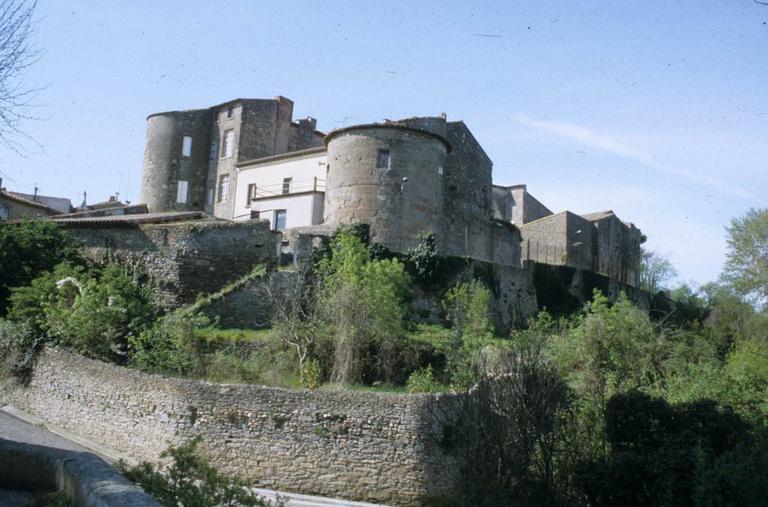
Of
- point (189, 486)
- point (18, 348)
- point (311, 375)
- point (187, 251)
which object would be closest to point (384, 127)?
point (187, 251)

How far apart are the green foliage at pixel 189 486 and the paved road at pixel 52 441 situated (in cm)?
577

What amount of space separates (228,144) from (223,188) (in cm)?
284

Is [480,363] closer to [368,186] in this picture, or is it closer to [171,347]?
[171,347]

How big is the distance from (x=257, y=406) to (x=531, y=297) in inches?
687

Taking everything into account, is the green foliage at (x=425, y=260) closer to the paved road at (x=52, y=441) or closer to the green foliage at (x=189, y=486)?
the paved road at (x=52, y=441)

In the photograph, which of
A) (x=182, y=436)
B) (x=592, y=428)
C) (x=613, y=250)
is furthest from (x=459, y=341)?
(x=613, y=250)

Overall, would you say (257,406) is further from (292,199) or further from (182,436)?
(292,199)

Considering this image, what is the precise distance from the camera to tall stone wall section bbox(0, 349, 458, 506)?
1817 centimetres

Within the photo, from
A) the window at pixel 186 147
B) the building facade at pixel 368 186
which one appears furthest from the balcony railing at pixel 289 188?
the window at pixel 186 147

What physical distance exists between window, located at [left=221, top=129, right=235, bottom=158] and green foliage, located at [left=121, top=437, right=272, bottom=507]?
36.8m

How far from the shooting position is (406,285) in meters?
27.0

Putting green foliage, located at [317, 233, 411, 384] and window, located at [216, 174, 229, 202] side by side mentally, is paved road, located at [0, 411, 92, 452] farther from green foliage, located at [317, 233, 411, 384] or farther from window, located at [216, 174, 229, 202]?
window, located at [216, 174, 229, 202]

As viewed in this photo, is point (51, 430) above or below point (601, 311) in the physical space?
below

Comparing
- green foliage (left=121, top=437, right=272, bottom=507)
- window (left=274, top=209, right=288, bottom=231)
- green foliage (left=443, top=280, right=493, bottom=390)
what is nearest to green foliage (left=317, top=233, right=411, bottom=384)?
green foliage (left=443, top=280, right=493, bottom=390)
